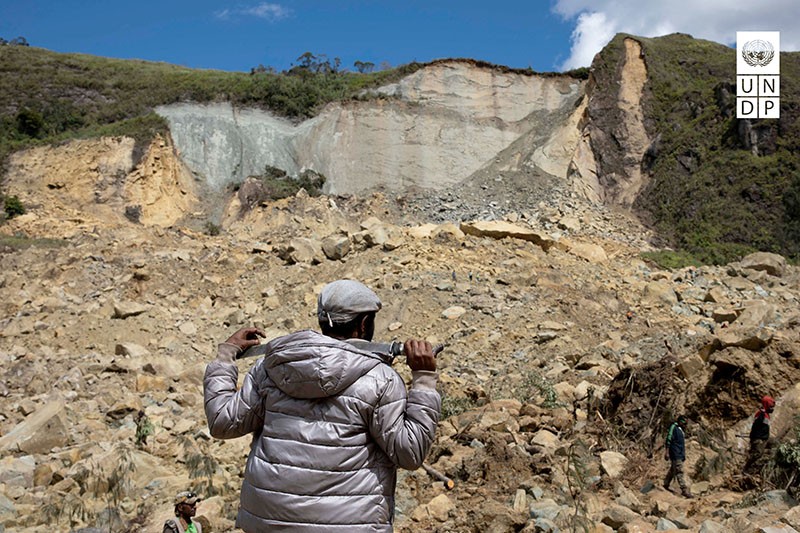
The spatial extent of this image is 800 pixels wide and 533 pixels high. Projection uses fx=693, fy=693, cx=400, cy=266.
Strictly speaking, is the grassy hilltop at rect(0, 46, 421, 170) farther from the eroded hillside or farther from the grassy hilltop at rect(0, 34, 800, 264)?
the eroded hillside

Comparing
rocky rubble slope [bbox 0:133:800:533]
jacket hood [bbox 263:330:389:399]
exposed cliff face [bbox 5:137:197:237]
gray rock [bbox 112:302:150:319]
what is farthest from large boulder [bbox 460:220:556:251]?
jacket hood [bbox 263:330:389:399]

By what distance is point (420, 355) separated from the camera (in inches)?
81.2

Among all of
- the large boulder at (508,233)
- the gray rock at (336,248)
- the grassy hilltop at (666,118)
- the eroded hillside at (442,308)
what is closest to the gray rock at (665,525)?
the eroded hillside at (442,308)

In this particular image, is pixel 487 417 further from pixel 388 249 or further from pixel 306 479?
pixel 388 249

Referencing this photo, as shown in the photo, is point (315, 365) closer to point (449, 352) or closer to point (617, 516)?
point (617, 516)

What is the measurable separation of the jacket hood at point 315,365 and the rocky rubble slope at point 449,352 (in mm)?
2656

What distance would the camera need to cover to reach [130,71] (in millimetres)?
30594

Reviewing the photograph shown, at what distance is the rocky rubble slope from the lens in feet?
17.0

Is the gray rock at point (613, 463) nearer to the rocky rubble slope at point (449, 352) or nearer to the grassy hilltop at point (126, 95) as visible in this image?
the rocky rubble slope at point (449, 352)

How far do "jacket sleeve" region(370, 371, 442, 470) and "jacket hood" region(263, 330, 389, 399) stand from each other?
12cm

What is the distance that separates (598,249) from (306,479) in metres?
14.4

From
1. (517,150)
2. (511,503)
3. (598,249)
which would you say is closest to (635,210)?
(517,150)

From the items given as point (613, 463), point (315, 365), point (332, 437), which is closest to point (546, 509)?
point (613, 463)

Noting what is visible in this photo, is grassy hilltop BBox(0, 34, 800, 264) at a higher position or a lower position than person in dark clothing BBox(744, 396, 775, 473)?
higher
